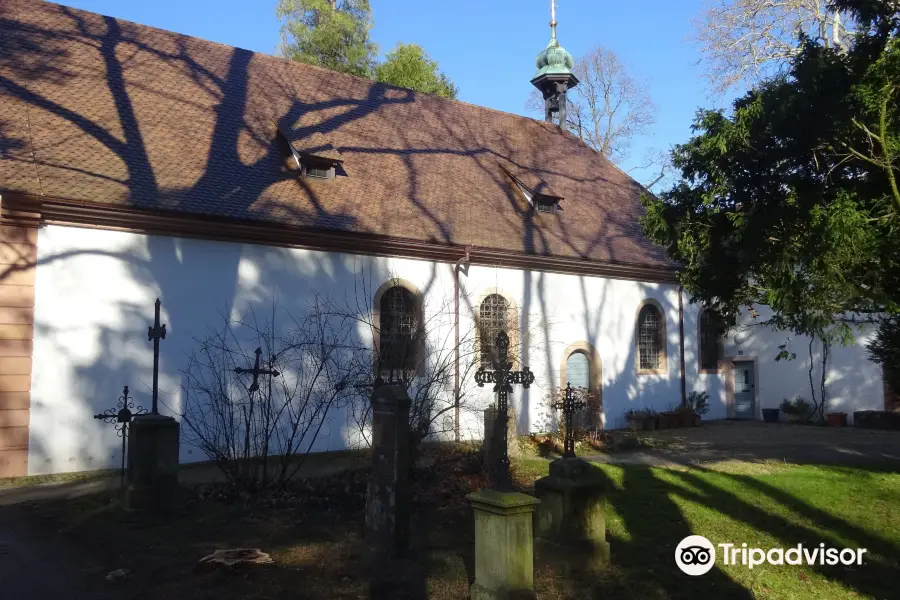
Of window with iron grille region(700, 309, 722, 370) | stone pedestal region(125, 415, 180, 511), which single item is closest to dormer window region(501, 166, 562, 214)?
window with iron grille region(700, 309, 722, 370)

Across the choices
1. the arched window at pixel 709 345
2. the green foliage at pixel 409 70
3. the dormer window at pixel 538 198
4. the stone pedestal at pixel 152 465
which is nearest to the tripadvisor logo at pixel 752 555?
the stone pedestal at pixel 152 465

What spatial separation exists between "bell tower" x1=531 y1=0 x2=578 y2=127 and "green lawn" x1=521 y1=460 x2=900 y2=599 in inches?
625

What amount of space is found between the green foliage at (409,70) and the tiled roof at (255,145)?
26.2 feet

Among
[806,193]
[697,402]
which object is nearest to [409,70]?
[697,402]

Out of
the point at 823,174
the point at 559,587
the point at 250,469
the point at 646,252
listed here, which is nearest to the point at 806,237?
the point at 823,174

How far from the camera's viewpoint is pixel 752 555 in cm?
708

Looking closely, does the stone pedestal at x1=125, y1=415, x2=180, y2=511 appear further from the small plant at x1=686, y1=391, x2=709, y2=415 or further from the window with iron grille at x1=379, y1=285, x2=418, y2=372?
the small plant at x1=686, y1=391, x2=709, y2=415

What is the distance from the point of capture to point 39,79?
13.2m

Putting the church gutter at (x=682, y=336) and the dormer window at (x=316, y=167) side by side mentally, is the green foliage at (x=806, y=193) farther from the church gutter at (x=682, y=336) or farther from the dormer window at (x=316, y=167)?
the church gutter at (x=682, y=336)

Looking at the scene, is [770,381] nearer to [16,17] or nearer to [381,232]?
[381,232]

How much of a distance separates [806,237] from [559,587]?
475 cm

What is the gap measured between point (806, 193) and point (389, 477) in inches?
229

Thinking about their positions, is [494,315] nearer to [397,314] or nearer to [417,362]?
[397,314]

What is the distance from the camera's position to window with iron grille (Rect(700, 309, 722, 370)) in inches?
820
